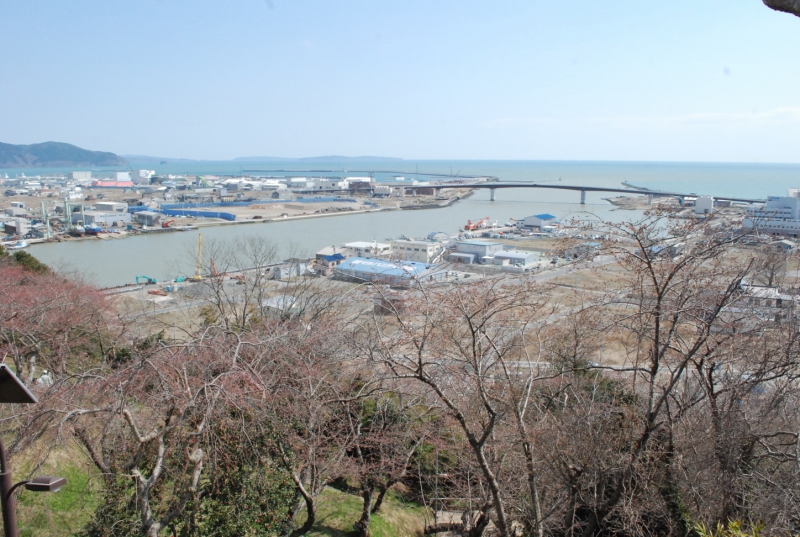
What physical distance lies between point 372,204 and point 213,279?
21026 millimetres

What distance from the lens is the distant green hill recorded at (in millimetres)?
82250

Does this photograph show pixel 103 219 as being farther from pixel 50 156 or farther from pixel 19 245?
pixel 50 156

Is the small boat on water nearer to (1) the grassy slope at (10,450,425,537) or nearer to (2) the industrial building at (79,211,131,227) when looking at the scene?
(2) the industrial building at (79,211,131,227)

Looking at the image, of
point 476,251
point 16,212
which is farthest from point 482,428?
point 16,212

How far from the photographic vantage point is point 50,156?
282 ft

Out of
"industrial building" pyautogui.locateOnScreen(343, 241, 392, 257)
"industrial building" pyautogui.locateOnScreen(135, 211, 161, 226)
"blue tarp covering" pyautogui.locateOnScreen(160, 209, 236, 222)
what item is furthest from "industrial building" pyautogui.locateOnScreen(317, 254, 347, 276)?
"blue tarp covering" pyautogui.locateOnScreen(160, 209, 236, 222)

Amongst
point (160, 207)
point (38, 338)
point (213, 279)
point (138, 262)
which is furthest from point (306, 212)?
point (38, 338)

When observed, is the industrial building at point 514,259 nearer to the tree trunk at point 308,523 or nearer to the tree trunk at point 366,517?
the tree trunk at point 366,517

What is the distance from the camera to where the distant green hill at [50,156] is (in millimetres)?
82250

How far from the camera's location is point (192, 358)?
1.92m

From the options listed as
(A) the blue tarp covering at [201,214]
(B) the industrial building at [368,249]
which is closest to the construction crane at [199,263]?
(B) the industrial building at [368,249]

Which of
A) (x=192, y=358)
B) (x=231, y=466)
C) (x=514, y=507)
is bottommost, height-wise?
(x=514, y=507)

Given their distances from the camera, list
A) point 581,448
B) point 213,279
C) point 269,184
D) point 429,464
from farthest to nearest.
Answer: point 269,184, point 213,279, point 429,464, point 581,448

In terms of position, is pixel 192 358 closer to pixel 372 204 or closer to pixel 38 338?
pixel 38 338
